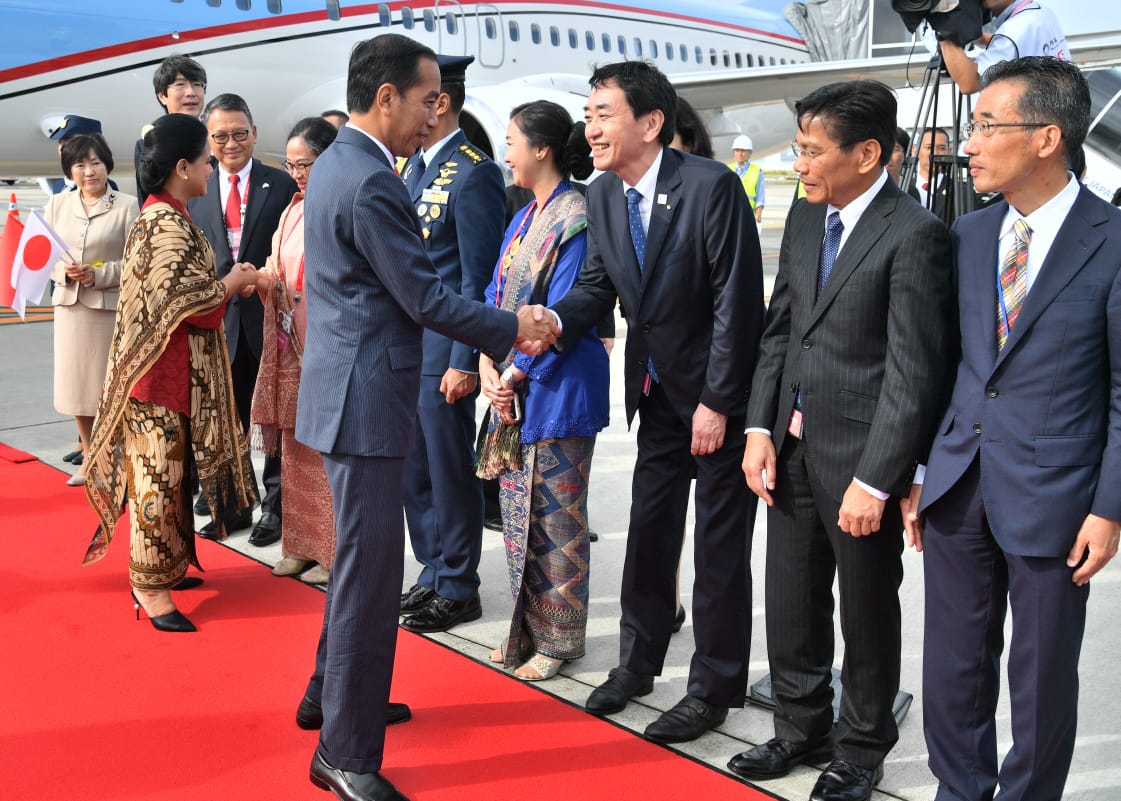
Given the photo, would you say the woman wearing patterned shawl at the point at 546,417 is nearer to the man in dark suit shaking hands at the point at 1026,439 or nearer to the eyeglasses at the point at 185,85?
the man in dark suit shaking hands at the point at 1026,439

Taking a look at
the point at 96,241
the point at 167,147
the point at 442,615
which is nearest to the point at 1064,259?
the point at 442,615

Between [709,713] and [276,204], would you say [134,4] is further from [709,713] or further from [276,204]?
[709,713]

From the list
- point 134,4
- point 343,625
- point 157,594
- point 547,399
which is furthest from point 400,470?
point 134,4

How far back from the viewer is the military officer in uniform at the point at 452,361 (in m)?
3.47

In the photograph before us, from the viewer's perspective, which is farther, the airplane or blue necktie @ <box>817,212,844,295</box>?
the airplane

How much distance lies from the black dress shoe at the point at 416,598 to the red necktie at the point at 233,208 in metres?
1.82

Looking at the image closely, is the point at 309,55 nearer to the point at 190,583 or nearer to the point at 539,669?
the point at 190,583

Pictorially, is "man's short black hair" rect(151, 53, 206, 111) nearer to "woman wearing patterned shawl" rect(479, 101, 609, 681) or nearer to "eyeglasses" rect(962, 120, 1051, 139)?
"woman wearing patterned shawl" rect(479, 101, 609, 681)

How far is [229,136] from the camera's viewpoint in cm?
425

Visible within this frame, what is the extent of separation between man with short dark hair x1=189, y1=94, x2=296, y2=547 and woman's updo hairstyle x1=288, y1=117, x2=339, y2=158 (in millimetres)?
567

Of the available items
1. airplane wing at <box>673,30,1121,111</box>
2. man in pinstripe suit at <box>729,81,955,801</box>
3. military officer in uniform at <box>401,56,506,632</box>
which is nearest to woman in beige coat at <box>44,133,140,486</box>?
military officer in uniform at <box>401,56,506,632</box>

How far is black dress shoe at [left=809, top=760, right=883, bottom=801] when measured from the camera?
2.49 m

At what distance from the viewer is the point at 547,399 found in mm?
3088

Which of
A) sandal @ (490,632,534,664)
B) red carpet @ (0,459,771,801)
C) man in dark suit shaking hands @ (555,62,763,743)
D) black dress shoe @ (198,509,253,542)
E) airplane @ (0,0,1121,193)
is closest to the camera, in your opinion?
red carpet @ (0,459,771,801)
